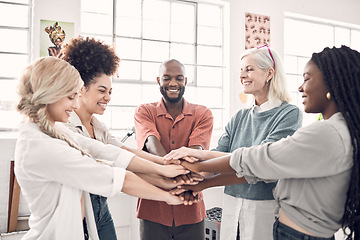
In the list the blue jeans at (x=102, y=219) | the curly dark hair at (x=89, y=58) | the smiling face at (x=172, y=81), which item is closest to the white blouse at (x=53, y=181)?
the blue jeans at (x=102, y=219)

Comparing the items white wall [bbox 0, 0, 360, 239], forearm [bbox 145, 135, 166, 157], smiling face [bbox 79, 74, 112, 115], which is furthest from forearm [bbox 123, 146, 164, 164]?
white wall [bbox 0, 0, 360, 239]

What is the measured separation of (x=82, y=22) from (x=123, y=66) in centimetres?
69

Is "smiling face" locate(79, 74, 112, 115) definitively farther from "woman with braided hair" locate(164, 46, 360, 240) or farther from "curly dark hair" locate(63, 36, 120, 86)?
"woman with braided hair" locate(164, 46, 360, 240)

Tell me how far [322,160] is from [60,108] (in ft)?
3.53

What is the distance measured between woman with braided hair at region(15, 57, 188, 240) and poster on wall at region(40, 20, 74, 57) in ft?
6.89

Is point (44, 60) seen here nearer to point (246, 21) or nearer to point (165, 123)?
point (165, 123)

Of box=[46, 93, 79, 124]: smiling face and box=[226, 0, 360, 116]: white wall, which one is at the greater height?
box=[226, 0, 360, 116]: white wall

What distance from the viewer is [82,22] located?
3.74 meters

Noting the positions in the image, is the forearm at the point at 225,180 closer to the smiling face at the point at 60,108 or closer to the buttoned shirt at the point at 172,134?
the buttoned shirt at the point at 172,134

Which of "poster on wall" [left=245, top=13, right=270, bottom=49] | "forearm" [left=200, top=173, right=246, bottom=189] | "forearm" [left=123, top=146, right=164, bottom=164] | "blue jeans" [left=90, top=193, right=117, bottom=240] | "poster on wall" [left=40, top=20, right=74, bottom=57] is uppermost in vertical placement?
"poster on wall" [left=245, top=13, right=270, bottom=49]

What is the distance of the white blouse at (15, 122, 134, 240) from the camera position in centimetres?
125

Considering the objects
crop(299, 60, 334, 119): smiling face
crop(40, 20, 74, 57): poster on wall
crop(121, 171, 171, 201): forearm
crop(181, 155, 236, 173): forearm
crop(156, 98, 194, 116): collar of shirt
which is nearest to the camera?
crop(299, 60, 334, 119): smiling face

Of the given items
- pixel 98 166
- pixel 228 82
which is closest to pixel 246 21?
pixel 228 82

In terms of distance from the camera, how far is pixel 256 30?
449 centimetres
